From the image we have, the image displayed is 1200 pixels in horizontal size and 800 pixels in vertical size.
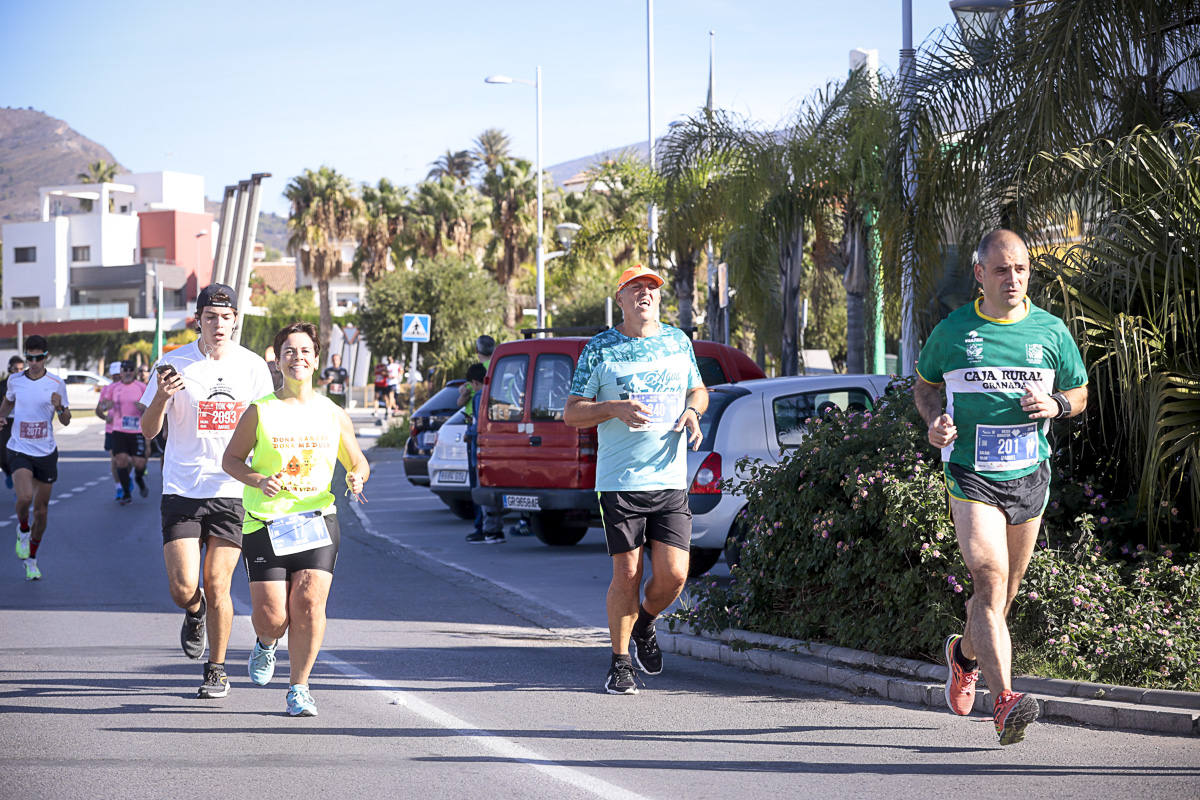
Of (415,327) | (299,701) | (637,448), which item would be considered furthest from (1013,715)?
(415,327)

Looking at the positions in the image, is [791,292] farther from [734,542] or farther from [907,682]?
[907,682]

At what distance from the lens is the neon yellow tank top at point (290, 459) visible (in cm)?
625

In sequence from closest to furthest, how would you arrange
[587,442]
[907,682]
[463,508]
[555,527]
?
[907,682]
[587,442]
[555,527]
[463,508]

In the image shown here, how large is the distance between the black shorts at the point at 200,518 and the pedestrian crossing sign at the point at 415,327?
82.3 ft

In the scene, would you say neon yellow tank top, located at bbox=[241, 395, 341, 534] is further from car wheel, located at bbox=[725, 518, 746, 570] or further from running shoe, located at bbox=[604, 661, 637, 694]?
car wheel, located at bbox=[725, 518, 746, 570]

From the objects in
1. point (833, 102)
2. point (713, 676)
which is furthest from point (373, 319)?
point (713, 676)

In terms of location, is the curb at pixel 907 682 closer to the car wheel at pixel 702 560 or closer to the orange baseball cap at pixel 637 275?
the orange baseball cap at pixel 637 275

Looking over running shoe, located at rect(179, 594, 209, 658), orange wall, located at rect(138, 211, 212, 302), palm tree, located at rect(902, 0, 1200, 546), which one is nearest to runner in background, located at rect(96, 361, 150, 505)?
palm tree, located at rect(902, 0, 1200, 546)

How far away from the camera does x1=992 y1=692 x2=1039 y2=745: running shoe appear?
17.6 ft

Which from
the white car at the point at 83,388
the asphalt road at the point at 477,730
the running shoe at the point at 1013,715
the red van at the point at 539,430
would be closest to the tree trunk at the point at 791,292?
the red van at the point at 539,430

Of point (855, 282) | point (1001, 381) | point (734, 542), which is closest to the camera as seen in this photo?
point (1001, 381)

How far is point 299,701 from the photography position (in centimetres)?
646

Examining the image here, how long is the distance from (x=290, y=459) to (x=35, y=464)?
676 cm

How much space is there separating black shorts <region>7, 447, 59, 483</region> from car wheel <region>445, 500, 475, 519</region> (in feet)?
19.6
